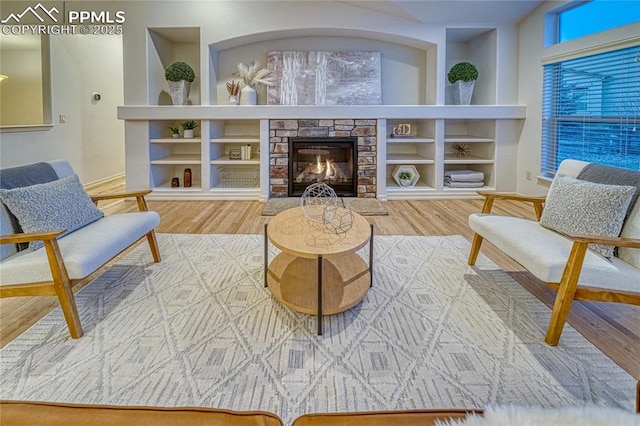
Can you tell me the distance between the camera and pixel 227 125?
6.63m

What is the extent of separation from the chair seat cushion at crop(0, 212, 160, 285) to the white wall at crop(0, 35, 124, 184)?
3.38m

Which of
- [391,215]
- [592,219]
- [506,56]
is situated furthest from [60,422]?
[506,56]

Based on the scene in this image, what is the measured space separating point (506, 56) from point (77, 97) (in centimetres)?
621

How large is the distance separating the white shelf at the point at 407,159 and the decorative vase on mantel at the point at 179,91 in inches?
114

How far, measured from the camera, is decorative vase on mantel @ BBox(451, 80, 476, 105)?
5.97 m

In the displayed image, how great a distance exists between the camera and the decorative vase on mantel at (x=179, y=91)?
589 centimetres

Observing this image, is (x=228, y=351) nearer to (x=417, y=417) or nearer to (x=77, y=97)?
(x=417, y=417)

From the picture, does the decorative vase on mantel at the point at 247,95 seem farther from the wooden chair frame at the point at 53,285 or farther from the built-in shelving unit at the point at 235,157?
the wooden chair frame at the point at 53,285

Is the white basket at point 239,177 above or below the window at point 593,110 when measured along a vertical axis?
below

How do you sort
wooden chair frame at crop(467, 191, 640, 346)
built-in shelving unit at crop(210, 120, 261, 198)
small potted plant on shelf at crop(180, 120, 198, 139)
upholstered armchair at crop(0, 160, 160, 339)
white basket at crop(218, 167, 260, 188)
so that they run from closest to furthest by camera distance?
wooden chair frame at crop(467, 191, 640, 346), upholstered armchair at crop(0, 160, 160, 339), built-in shelving unit at crop(210, 120, 261, 198), small potted plant on shelf at crop(180, 120, 198, 139), white basket at crop(218, 167, 260, 188)

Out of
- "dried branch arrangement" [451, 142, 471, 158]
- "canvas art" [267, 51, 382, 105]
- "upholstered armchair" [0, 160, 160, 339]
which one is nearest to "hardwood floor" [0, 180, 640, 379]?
"upholstered armchair" [0, 160, 160, 339]

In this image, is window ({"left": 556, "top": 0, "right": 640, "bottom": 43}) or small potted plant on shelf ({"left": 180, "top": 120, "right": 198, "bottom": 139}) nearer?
window ({"left": 556, "top": 0, "right": 640, "bottom": 43})

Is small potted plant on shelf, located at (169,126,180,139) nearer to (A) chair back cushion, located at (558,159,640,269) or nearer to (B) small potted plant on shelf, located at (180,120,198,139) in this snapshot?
(B) small potted plant on shelf, located at (180,120,198,139)

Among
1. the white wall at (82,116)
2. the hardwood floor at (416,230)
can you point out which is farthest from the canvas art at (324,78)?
the white wall at (82,116)
